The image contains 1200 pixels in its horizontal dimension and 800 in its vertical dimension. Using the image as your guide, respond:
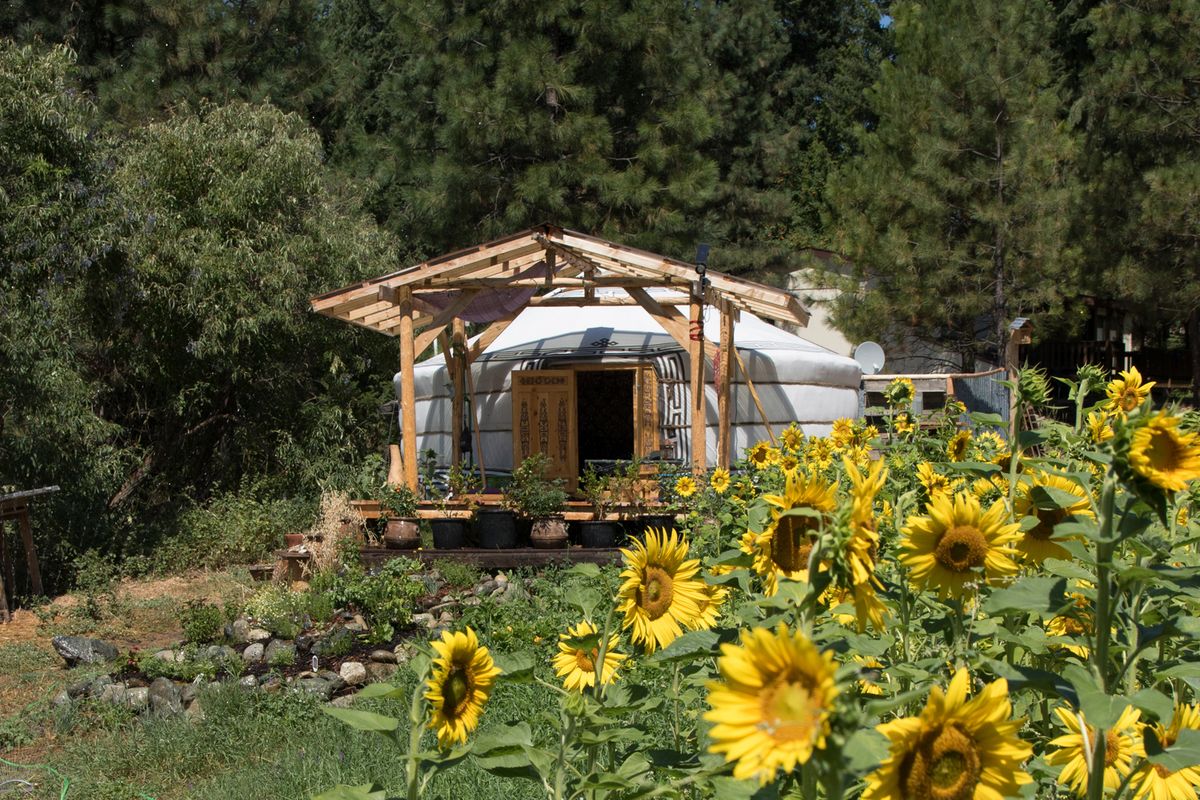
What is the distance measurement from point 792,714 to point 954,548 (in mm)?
555

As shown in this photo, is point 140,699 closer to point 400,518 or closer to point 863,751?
point 400,518

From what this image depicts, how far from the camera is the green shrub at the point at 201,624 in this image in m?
6.08

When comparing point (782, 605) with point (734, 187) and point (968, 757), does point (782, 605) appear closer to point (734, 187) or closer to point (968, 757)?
point (968, 757)

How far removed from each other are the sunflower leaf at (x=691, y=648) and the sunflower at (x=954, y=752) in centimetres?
30

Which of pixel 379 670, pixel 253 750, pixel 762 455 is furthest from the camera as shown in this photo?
pixel 379 670

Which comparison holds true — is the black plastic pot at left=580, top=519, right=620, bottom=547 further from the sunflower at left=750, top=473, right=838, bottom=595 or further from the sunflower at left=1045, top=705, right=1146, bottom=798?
the sunflower at left=750, top=473, right=838, bottom=595

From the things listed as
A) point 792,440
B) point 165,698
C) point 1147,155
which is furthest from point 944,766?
point 1147,155

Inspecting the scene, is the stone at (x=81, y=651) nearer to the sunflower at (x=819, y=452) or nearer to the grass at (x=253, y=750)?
the grass at (x=253, y=750)

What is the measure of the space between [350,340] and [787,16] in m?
15.3

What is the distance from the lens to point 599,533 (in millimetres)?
7984

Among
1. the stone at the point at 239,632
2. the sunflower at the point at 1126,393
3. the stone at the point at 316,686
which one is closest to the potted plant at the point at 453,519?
the stone at the point at 239,632

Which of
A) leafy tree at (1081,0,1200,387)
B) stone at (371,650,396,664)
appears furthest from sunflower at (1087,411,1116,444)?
leafy tree at (1081,0,1200,387)

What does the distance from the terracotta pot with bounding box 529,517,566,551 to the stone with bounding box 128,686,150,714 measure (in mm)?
3061

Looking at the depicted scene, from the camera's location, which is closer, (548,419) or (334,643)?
(334,643)
